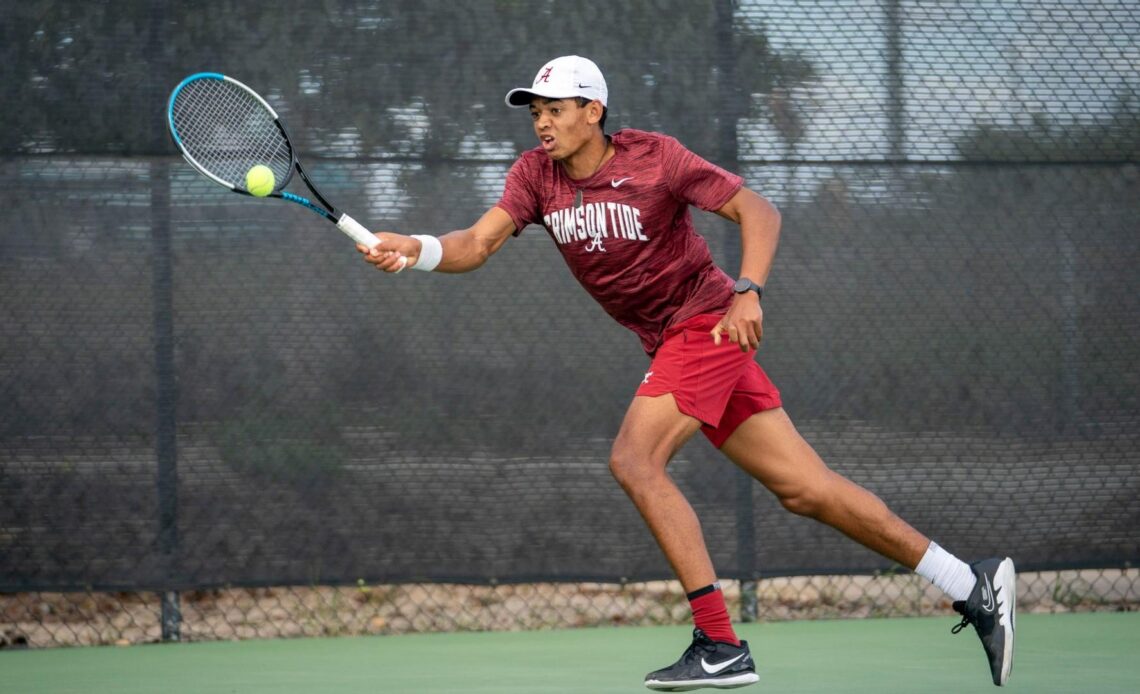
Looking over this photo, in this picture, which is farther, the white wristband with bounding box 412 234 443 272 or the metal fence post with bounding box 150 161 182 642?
the metal fence post with bounding box 150 161 182 642

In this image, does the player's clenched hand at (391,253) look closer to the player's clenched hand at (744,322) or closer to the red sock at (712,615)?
the player's clenched hand at (744,322)

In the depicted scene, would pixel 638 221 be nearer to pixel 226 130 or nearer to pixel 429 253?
pixel 429 253

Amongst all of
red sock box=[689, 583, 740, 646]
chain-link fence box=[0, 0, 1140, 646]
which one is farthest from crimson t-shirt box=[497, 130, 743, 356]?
chain-link fence box=[0, 0, 1140, 646]

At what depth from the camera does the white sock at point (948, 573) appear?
3668 mm

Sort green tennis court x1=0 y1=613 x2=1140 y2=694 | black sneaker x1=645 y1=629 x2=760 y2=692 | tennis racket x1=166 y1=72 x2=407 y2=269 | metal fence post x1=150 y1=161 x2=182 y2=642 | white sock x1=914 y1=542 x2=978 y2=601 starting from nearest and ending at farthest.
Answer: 1. black sneaker x1=645 y1=629 x2=760 y2=692
2. white sock x1=914 y1=542 x2=978 y2=601
3. green tennis court x1=0 y1=613 x2=1140 y2=694
4. tennis racket x1=166 y1=72 x2=407 y2=269
5. metal fence post x1=150 y1=161 x2=182 y2=642

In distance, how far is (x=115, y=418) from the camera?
477 cm

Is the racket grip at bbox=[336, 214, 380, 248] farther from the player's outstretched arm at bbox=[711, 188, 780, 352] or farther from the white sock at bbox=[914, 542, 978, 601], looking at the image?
the white sock at bbox=[914, 542, 978, 601]

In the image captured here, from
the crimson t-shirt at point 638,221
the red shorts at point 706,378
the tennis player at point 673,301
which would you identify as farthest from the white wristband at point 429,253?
the red shorts at point 706,378

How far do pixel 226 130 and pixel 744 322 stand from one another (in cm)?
171

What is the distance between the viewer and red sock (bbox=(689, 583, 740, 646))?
3410mm

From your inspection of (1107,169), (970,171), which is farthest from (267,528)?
(1107,169)

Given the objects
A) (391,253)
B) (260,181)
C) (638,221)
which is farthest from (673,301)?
(260,181)

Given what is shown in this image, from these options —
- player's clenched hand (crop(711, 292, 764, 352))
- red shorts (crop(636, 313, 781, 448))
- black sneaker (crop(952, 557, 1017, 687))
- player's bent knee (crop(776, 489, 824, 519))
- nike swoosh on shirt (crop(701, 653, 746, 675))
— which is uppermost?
player's clenched hand (crop(711, 292, 764, 352))

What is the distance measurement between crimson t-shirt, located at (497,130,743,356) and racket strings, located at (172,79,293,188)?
2.85ft
